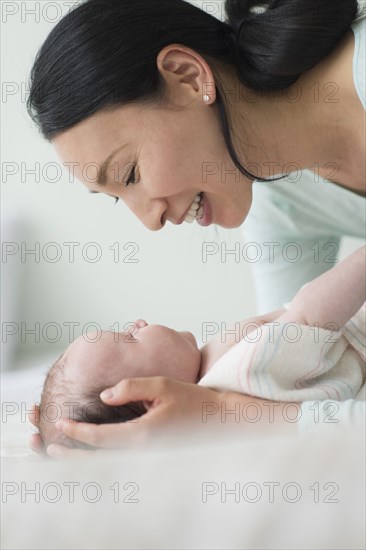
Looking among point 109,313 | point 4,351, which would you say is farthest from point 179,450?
point 109,313

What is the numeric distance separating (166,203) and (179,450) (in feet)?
2.65

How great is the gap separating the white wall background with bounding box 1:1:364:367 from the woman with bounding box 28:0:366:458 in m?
1.38

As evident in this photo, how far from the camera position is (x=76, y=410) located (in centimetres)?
112

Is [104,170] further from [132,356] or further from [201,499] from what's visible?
[201,499]

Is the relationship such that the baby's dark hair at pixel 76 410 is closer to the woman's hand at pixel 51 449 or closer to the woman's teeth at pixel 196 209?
the woman's hand at pixel 51 449

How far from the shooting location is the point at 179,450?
1.62 feet

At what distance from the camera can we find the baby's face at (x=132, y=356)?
1151 mm

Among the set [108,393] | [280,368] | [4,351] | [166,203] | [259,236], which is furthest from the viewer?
[4,351]

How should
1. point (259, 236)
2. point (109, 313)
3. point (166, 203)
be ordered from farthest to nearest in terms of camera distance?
1. point (109, 313)
2. point (259, 236)
3. point (166, 203)

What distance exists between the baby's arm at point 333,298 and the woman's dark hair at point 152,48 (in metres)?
0.24

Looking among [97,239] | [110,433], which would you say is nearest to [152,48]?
[110,433]

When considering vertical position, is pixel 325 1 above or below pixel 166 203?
above

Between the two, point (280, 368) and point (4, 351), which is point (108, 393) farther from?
point (4, 351)

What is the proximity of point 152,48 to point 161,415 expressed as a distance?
563 mm
